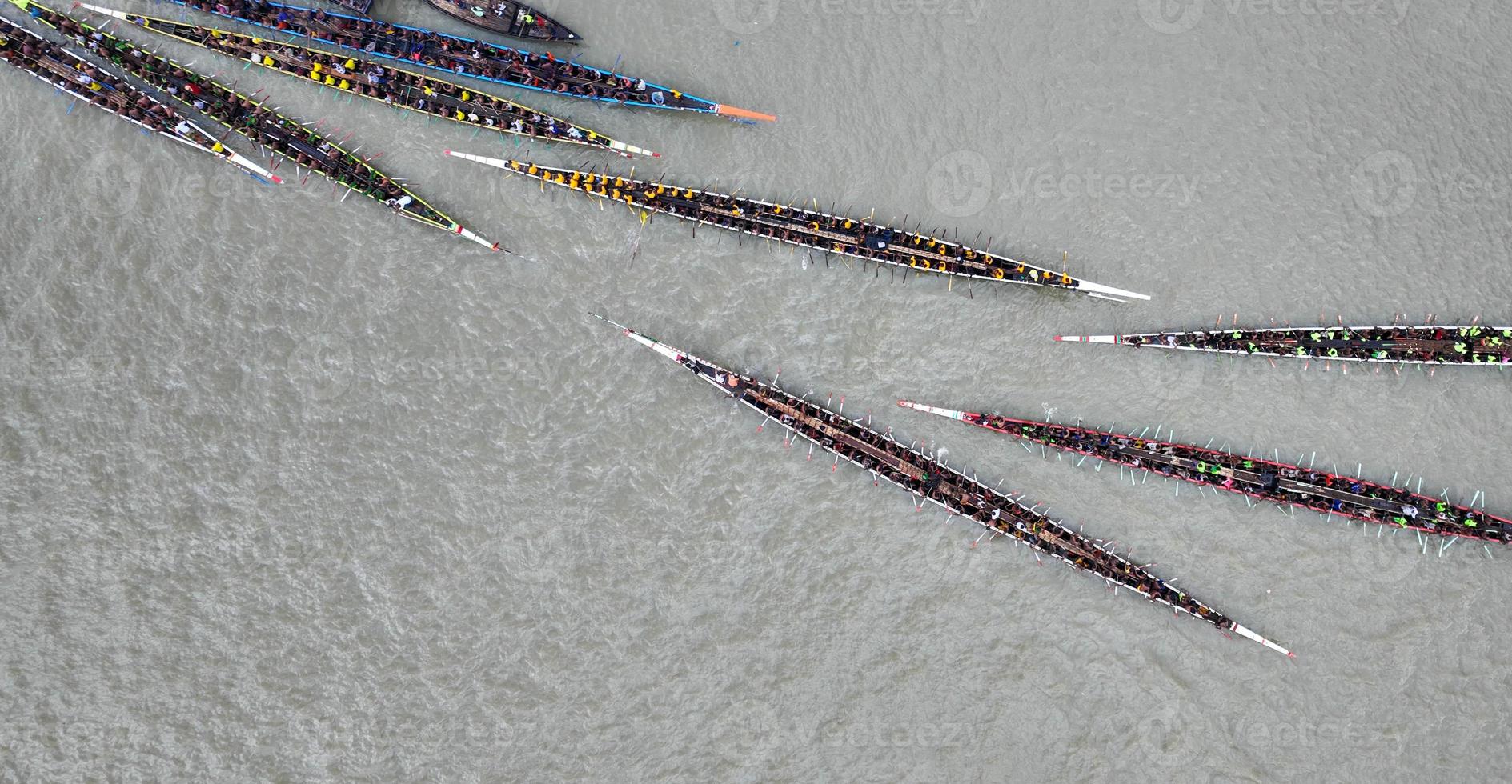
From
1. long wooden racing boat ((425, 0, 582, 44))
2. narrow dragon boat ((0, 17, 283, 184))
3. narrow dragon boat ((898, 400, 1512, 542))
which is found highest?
long wooden racing boat ((425, 0, 582, 44))

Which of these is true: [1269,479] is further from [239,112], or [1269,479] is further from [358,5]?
[239,112]

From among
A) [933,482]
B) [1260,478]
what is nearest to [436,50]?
[933,482]

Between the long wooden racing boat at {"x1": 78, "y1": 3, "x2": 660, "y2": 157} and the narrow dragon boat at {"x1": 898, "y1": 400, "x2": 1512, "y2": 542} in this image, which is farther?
the long wooden racing boat at {"x1": 78, "y1": 3, "x2": 660, "y2": 157}

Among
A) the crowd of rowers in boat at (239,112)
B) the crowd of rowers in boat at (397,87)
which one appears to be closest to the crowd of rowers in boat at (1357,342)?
the crowd of rowers in boat at (397,87)

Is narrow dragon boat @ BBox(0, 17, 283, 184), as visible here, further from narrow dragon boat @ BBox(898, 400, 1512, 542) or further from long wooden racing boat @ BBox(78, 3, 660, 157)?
narrow dragon boat @ BBox(898, 400, 1512, 542)

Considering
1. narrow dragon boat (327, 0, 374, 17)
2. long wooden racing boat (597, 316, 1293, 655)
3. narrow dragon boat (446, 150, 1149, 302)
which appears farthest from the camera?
narrow dragon boat (327, 0, 374, 17)

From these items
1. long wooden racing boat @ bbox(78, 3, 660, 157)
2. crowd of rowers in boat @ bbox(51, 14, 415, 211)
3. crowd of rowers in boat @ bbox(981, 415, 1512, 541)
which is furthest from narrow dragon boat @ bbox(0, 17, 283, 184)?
crowd of rowers in boat @ bbox(981, 415, 1512, 541)

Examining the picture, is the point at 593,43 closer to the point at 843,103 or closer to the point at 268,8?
the point at 843,103

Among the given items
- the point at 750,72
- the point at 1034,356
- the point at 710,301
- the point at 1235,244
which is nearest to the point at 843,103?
the point at 750,72
